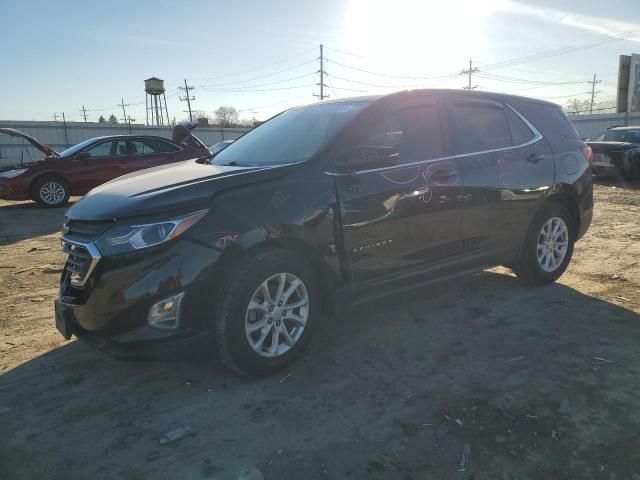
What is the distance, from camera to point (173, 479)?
2.32 metres

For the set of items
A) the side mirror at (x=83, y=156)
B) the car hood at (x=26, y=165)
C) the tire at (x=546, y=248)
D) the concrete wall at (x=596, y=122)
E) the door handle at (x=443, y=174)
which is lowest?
the tire at (x=546, y=248)

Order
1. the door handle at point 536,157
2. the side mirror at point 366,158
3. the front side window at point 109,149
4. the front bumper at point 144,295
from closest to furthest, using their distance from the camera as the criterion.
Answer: the front bumper at point 144,295
the side mirror at point 366,158
the door handle at point 536,157
the front side window at point 109,149

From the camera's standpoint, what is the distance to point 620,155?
12.9 meters

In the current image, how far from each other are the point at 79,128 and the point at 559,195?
29414 millimetres

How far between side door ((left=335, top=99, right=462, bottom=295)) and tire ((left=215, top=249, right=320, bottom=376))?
0.42 meters

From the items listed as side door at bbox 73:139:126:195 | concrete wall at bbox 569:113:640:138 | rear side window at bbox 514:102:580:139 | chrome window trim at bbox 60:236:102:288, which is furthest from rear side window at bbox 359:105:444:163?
concrete wall at bbox 569:113:640:138

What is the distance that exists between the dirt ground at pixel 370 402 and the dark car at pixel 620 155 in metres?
10.1

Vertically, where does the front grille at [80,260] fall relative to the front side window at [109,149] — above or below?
below

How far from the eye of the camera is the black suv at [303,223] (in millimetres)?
Result: 2844

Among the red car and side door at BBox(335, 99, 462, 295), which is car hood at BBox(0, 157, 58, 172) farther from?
side door at BBox(335, 99, 462, 295)

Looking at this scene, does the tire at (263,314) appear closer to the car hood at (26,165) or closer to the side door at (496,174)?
the side door at (496,174)

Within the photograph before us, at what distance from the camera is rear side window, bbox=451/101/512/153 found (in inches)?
166

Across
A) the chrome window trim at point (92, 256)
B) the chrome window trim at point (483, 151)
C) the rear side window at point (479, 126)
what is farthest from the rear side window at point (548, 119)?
the chrome window trim at point (92, 256)

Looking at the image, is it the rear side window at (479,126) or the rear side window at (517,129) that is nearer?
the rear side window at (479,126)
